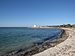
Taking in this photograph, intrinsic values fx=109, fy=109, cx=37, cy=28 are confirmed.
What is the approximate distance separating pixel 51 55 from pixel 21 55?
342 centimetres

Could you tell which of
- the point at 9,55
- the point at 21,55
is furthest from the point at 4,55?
the point at 21,55

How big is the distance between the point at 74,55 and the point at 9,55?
6.60m

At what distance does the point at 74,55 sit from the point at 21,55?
5.22 m

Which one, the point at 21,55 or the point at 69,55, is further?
the point at 21,55

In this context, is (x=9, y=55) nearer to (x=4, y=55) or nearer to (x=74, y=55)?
(x=4, y=55)

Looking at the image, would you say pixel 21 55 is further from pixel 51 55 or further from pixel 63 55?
pixel 63 55

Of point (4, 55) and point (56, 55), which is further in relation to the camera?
point (4, 55)

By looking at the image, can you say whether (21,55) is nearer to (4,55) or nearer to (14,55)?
(14,55)

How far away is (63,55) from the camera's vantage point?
9.05 meters

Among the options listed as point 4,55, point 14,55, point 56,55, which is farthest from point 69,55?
point 4,55

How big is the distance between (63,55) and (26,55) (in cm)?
384

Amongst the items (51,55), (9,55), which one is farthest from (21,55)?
(51,55)

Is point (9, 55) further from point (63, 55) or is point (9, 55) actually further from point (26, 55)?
point (63, 55)

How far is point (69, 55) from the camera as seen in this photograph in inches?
351
